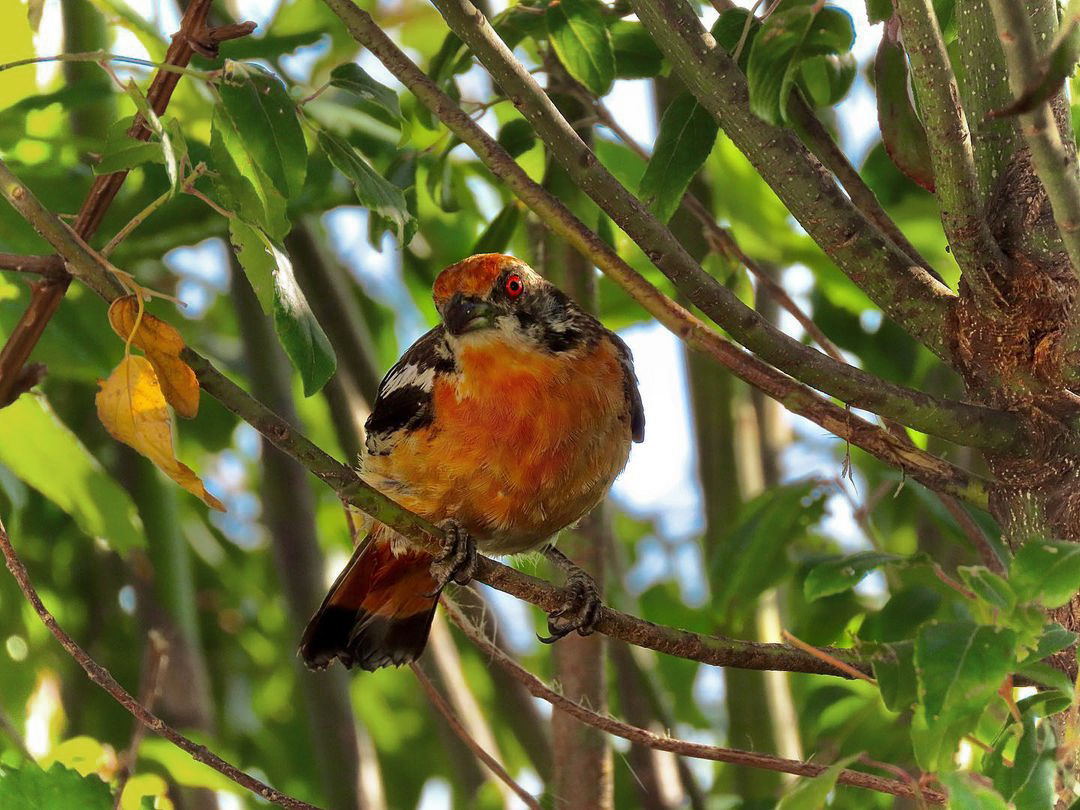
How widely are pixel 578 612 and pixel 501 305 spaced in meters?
0.97

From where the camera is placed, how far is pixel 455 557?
3.23m

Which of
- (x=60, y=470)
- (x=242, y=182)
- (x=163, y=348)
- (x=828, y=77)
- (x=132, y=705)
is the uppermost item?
(x=828, y=77)

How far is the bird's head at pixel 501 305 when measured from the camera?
354 centimetres

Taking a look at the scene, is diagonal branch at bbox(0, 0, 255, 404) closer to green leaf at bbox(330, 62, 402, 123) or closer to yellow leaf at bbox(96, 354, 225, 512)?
green leaf at bbox(330, 62, 402, 123)

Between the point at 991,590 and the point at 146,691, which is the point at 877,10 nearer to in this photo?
the point at 991,590

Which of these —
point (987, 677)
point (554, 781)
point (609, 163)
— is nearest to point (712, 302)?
point (987, 677)

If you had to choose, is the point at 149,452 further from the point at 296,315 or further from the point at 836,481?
the point at 836,481

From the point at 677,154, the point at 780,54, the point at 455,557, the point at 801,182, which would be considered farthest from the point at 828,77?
the point at 455,557

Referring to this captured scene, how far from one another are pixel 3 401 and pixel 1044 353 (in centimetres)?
222

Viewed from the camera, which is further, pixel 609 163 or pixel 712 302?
pixel 609 163

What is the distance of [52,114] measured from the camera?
3.64 m

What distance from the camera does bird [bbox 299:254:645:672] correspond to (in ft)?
11.2

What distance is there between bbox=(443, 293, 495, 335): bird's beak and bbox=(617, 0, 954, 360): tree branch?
118 cm

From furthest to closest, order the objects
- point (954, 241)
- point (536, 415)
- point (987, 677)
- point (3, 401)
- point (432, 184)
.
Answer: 1. point (536, 415)
2. point (432, 184)
3. point (3, 401)
4. point (954, 241)
5. point (987, 677)
